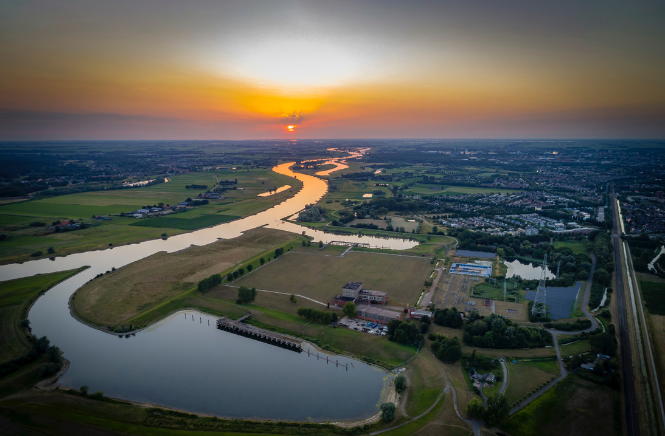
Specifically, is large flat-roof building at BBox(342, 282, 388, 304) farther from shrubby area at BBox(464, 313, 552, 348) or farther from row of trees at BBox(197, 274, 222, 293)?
row of trees at BBox(197, 274, 222, 293)

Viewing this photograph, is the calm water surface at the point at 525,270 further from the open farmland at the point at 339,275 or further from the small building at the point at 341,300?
the small building at the point at 341,300

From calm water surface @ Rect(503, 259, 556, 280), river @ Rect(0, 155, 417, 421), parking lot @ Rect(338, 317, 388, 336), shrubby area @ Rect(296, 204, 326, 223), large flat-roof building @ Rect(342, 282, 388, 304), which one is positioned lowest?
river @ Rect(0, 155, 417, 421)

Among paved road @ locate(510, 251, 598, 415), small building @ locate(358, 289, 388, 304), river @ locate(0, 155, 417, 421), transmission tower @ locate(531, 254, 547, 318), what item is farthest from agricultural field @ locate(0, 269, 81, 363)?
transmission tower @ locate(531, 254, 547, 318)

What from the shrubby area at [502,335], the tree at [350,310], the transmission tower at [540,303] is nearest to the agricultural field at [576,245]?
the transmission tower at [540,303]

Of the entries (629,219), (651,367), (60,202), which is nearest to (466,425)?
(651,367)

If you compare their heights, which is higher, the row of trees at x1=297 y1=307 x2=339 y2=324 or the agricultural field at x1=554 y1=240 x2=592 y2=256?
the agricultural field at x1=554 y1=240 x2=592 y2=256

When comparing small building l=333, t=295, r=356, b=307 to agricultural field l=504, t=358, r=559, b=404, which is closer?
agricultural field l=504, t=358, r=559, b=404
